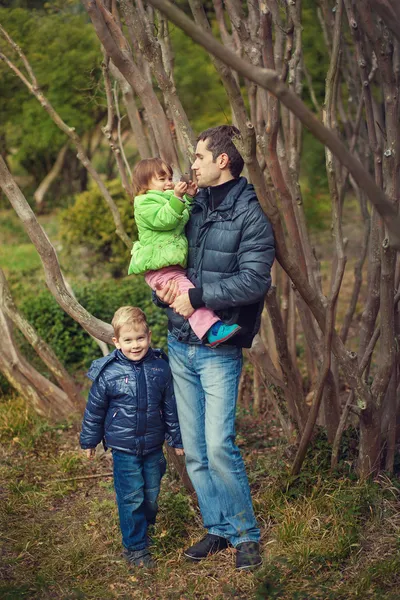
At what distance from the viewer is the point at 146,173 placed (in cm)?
353

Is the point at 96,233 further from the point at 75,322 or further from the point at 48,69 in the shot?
the point at 48,69

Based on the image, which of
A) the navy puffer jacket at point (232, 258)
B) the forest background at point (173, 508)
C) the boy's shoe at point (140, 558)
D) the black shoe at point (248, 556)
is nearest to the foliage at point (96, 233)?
the forest background at point (173, 508)

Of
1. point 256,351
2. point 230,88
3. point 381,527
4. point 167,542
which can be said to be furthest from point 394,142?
point 167,542

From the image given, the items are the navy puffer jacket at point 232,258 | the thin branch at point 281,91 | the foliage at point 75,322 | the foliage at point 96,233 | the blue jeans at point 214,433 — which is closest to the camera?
the thin branch at point 281,91

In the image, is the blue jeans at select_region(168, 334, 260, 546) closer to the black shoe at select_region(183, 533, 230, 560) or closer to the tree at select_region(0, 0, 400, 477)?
the black shoe at select_region(183, 533, 230, 560)

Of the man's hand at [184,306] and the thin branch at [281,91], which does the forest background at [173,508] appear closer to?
the man's hand at [184,306]

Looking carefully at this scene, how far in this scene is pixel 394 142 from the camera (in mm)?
3643

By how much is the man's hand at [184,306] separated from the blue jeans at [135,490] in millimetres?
795

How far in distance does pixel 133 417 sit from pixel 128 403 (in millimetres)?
72

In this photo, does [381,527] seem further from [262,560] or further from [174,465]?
[174,465]

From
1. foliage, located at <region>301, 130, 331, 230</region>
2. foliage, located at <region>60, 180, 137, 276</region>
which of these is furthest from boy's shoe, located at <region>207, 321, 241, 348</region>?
foliage, located at <region>301, 130, 331, 230</region>

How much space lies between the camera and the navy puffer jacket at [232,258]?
3.34m

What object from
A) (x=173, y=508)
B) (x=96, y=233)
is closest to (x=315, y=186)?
(x=96, y=233)

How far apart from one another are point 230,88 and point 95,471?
2.83 metres
